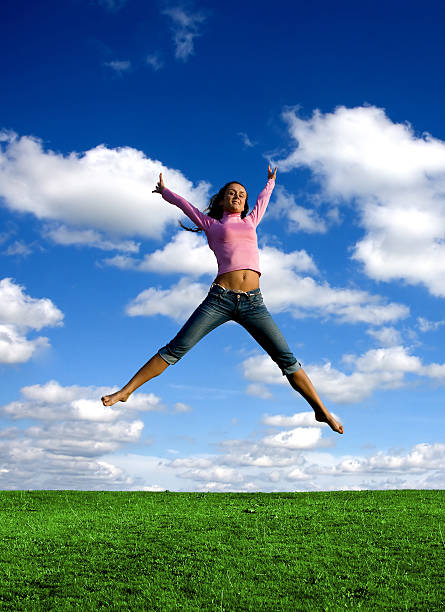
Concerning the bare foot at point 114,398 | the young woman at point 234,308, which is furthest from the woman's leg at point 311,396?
the bare foot at point 114,398

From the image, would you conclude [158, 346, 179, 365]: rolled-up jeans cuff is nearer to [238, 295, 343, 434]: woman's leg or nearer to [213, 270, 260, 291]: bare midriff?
[238, 295, 343, 434]: woman's leg

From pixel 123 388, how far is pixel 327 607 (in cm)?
319

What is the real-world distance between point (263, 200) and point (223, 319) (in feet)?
5.74

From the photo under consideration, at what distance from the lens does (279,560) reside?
7.60m

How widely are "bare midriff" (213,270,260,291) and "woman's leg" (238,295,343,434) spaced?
0.60ft

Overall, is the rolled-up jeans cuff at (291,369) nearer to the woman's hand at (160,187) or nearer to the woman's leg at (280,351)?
the woman's leg at (280,351)

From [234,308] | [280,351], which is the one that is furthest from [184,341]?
[280,351]

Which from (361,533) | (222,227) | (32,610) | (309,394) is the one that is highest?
(222,227)

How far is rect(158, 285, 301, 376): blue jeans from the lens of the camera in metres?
6.36

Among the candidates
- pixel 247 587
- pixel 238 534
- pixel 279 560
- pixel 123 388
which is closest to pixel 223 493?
pixel 238 534

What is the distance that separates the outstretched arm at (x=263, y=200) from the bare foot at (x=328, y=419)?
7.92ft

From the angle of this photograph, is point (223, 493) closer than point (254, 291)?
No

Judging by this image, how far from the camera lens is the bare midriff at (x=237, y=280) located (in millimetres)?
6480

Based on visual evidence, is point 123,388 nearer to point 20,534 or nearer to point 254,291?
point 254,291
